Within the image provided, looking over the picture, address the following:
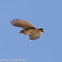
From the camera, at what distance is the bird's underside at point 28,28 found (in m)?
22.3

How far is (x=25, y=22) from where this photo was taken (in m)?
22.3

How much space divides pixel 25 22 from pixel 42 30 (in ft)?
2.91

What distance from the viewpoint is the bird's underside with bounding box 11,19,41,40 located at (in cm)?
→ 2228

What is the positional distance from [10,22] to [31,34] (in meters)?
1.15

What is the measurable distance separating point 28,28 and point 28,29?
0.05 metres

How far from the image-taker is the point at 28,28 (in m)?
22.4

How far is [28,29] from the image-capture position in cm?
2238

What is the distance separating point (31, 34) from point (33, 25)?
17.1 inches

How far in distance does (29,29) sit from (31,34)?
0.26 m

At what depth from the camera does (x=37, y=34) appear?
22344 mm

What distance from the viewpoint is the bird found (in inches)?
877

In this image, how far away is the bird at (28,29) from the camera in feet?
73.1

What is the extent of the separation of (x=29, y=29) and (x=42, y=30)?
0.61 m

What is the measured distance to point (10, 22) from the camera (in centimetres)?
2242
